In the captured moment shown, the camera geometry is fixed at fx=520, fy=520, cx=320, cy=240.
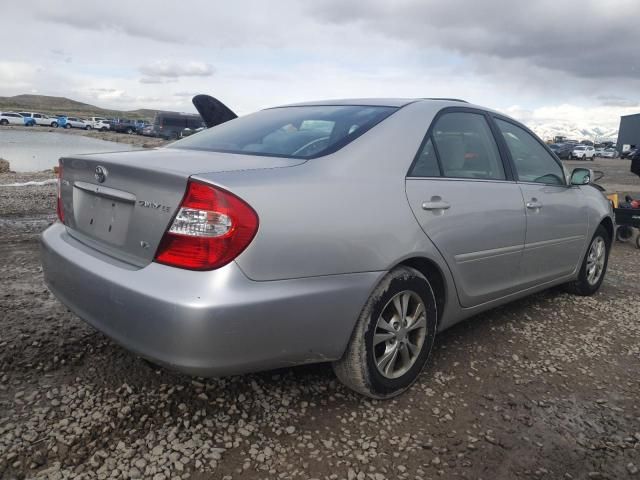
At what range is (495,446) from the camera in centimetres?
230

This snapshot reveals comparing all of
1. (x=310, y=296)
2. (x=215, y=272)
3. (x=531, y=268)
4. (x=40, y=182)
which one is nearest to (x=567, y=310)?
(x=531, y=268)

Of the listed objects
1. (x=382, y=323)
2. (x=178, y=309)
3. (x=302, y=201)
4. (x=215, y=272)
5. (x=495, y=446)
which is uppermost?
(x=302, y=201)

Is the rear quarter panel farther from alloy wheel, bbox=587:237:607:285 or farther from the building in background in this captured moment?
the building in background

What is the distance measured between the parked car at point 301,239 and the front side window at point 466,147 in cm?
1

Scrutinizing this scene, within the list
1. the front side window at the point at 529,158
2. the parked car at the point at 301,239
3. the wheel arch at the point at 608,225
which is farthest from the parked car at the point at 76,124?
the front side window at the point at 529,158

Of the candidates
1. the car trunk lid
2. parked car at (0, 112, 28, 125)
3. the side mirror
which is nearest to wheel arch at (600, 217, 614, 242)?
the side mirror

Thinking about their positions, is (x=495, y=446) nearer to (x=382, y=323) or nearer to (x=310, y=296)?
(x=382, y=323)

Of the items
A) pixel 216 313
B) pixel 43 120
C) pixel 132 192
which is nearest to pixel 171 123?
pixel 43 120

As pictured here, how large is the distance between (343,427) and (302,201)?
3.49ft

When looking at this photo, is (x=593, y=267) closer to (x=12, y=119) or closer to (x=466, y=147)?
(x=466, y=147)

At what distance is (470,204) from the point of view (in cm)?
294

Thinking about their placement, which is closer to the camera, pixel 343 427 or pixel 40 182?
pixel 343 427

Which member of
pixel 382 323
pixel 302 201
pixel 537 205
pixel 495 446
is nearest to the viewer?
pixel 302 201

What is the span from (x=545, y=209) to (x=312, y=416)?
2285mm
